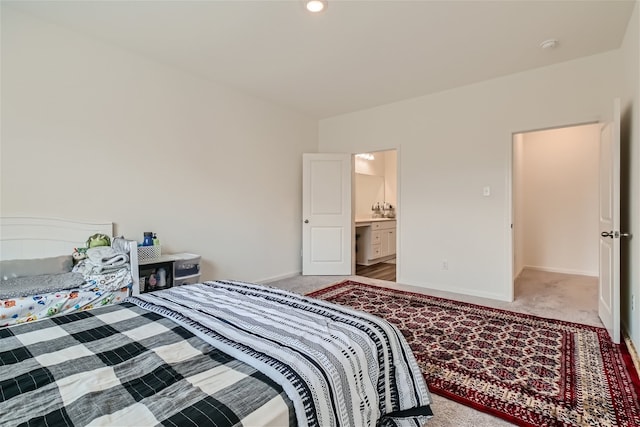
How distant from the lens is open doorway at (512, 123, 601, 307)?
16.4 feet

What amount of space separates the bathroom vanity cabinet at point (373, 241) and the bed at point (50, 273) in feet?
13.5

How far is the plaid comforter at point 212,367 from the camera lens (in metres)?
0.82

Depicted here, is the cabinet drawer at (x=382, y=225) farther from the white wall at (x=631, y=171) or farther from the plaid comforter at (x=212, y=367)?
the plaid comforter at (x=212, y=367)

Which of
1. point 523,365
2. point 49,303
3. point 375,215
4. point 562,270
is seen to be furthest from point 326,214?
point 562,270

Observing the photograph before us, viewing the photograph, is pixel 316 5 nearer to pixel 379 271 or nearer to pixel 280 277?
pixel 280 277

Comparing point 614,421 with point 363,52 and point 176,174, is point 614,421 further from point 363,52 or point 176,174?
point 176,174

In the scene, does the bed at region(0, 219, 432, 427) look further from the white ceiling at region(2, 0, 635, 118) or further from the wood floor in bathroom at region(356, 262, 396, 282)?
the wood floor in bathroom at region(356, 262, 396, 282)

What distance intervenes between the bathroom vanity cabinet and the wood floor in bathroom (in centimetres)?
19

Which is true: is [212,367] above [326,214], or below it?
below

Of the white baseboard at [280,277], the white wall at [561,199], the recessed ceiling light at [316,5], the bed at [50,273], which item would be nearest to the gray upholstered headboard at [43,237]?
the bed at [50,273]

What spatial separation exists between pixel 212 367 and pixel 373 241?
5.22 m

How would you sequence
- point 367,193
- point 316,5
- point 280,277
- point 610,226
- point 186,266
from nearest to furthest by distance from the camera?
1. point 316,5
2. point 610,226
3. point 186,266
4. point 280,277
5. point 367,193

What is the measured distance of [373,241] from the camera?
605 cm

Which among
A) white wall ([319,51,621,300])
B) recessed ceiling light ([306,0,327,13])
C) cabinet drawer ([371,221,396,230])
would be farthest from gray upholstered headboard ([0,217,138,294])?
cabinet drawer ([371,221,396,230])
